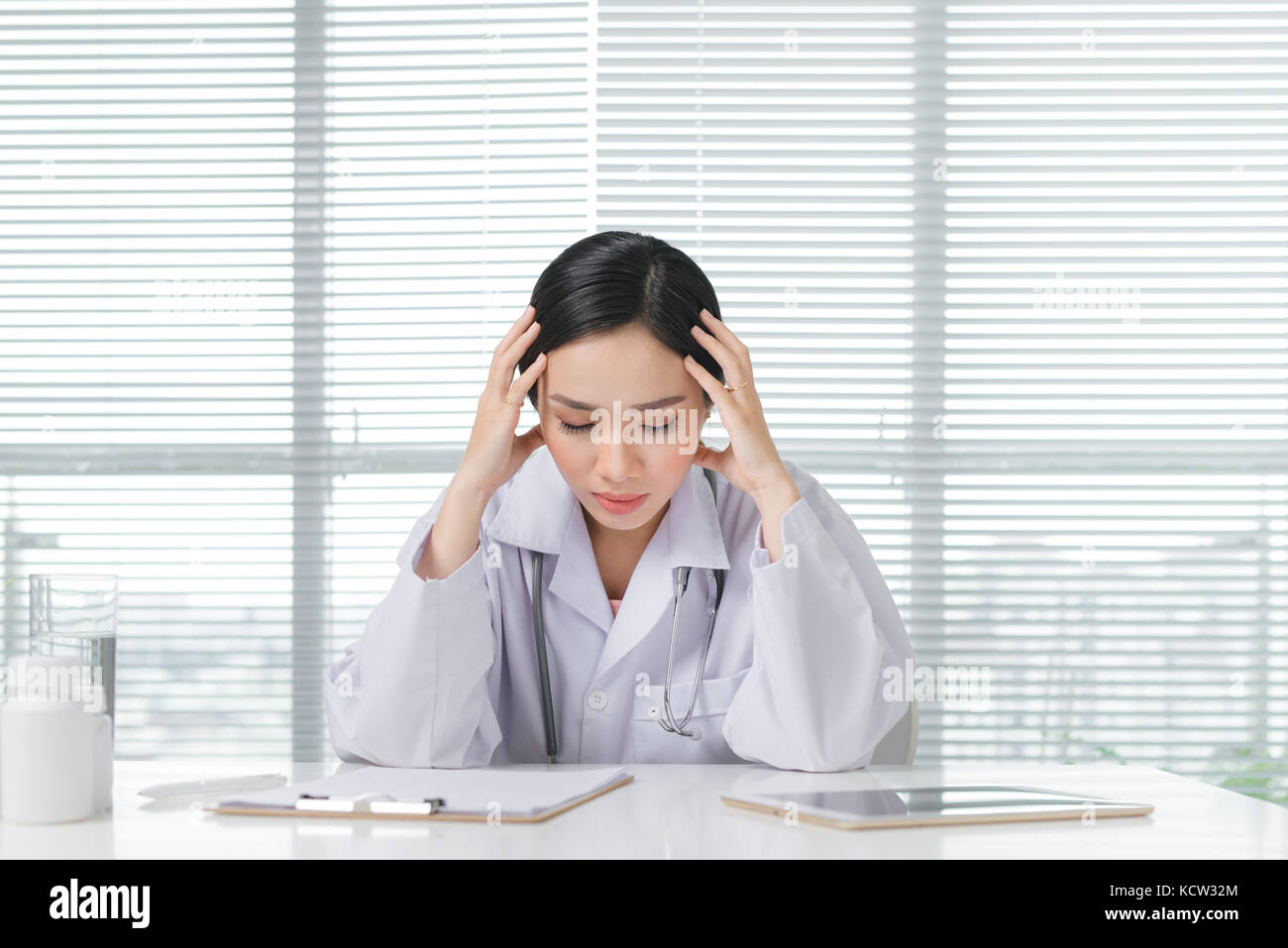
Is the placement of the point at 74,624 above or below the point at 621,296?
below

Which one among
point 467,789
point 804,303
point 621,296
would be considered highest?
point 804,303

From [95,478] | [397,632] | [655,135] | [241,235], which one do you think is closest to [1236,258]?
[655,135]

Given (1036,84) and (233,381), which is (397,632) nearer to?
(233,381)

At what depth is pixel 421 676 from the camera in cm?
127

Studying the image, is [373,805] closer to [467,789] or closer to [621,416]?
[467,789]

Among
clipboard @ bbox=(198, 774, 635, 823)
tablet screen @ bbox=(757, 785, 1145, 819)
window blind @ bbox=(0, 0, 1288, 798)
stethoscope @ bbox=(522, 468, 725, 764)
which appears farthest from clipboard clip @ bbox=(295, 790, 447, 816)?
window blind @ bbox=(0, 0, 1288, 798)

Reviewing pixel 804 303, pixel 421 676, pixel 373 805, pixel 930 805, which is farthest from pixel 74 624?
pixel 804 303

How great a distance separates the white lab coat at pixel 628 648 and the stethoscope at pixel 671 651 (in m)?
0.01

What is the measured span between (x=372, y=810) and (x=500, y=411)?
1.91 ft

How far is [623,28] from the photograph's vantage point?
8.64 feet

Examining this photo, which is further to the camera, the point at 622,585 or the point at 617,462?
the point at 622,585

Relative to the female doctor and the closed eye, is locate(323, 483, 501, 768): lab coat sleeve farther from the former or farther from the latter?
the closed eye

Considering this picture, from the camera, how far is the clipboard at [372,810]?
A: 2.90 feet
